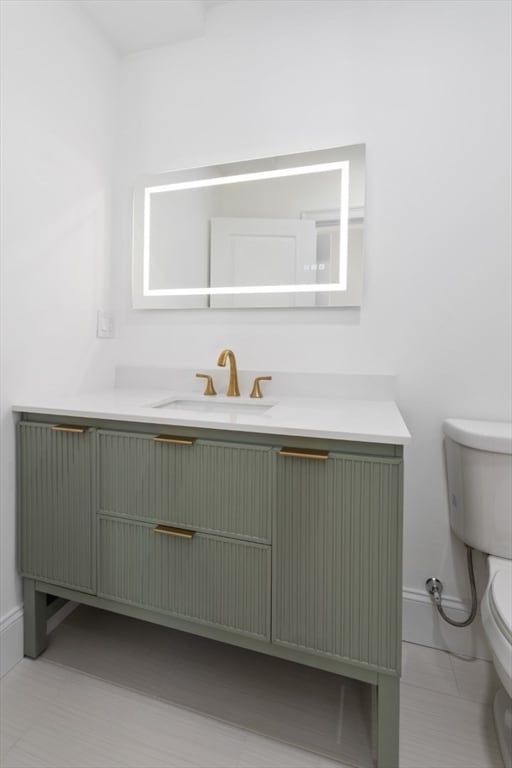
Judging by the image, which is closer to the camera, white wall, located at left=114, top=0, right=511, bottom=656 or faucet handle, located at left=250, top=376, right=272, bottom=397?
white wall, located at left=114, top=0, right=511, bottom=656

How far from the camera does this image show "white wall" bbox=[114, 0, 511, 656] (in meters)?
1.38

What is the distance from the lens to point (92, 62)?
1.64m

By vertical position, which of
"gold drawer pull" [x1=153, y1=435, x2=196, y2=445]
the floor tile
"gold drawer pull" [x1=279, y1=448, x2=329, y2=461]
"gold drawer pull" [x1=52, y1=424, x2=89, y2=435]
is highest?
"gold drawer pull" [x1=52, y1=424, x2=89, y2=435]

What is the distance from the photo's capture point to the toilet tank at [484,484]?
122cm

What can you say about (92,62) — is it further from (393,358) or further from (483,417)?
(483,417)

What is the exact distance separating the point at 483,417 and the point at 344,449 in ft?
2.29

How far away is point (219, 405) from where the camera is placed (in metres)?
1.58

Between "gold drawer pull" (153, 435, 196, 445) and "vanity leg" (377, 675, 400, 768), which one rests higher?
"gold drawer pull" (153, 435, 196, 445)

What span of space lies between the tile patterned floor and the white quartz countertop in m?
0.85

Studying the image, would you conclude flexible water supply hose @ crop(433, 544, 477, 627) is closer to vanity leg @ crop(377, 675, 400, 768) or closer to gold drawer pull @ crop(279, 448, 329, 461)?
vanity leg @ crop(377, 675, 400, 768)

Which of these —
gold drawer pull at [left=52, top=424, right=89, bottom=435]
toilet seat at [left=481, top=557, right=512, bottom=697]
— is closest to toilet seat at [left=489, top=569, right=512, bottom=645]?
toilet seat at [left=481, top=557, right=512, bottom=697]

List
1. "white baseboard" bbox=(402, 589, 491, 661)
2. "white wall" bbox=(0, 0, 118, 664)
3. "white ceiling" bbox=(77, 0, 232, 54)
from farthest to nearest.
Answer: "white ceiling" bbox=(77, 0, 232, 54)
"white baseboard" bbox=(402, 589, 491, 661)
"white wall" bbox=(0, 0, 118, 664)

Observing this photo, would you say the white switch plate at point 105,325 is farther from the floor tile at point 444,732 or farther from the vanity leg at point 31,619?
the floor tile at point 444,732

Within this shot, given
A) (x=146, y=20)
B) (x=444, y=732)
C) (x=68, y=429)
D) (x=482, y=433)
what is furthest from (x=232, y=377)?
(x=146, y=20)
